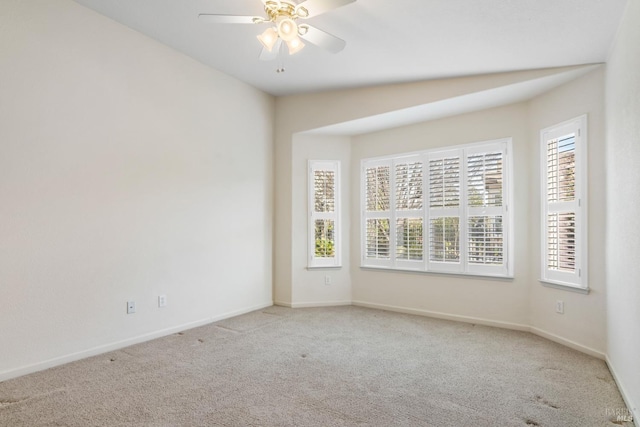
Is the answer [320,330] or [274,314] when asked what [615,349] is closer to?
[320,330]

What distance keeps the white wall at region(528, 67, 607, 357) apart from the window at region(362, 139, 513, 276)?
17.2 inches

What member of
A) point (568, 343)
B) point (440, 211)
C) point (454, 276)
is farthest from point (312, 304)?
point (568, 343)

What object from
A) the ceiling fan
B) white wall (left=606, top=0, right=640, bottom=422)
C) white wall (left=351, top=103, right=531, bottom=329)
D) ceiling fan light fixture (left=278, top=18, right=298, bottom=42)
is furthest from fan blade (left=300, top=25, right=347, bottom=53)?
white wall (left=351, top=103, right=531, bottom=329)

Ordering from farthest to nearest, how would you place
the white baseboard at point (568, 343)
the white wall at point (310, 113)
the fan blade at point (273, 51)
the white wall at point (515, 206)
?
the white wall at point (310, 113)
the white wall at point (515, 206)
the white baseboard at point (568, 343)
the fan blade at point (273, 51)

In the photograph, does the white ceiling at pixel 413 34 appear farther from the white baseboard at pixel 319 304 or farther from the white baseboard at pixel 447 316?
the white baseboard at pixel 319 304

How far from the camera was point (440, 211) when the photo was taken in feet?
15.1

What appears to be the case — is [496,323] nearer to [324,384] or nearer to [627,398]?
[627,398]

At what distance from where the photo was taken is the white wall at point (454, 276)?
4.07 meters

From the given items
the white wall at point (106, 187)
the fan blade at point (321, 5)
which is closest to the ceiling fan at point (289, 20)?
the fan blade at point (321, 5)

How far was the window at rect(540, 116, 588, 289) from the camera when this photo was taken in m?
3.38

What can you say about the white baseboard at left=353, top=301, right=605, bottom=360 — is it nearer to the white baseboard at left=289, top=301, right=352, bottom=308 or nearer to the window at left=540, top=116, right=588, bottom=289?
the white baseboard at left=289, top=301, right=352, bottom=308

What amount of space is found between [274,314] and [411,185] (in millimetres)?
2484

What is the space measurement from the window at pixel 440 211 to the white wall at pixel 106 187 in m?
1.90

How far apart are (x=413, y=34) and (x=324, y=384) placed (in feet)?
9.65
